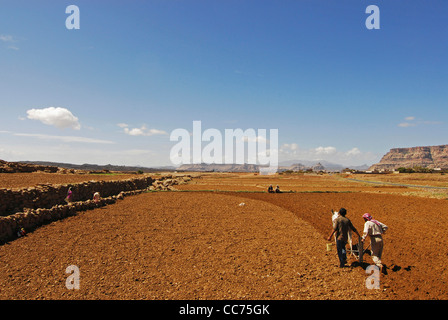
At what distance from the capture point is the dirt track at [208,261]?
8133mm

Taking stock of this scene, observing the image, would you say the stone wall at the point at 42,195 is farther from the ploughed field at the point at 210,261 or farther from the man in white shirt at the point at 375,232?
the man in white shirt at the point at 375,232

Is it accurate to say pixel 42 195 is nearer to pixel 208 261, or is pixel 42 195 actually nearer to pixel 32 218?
pixel 32 218

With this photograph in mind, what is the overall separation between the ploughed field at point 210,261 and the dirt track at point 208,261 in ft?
0.12

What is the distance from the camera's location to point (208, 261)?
10.5 m

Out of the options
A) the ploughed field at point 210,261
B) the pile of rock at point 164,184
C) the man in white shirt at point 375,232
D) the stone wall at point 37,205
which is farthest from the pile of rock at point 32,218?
the pile of rock at point 164,184

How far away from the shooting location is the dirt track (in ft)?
26.7

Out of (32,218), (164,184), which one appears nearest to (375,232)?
(32,218)

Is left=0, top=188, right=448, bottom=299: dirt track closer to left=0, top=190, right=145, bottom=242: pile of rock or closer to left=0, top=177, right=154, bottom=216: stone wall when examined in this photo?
left=0, top=190, right=145, bottom=242: pile of rock

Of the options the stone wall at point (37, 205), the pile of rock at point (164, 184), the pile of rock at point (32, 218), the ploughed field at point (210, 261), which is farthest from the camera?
the pile of rock at point (164, 184)

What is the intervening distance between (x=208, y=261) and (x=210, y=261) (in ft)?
0.29
